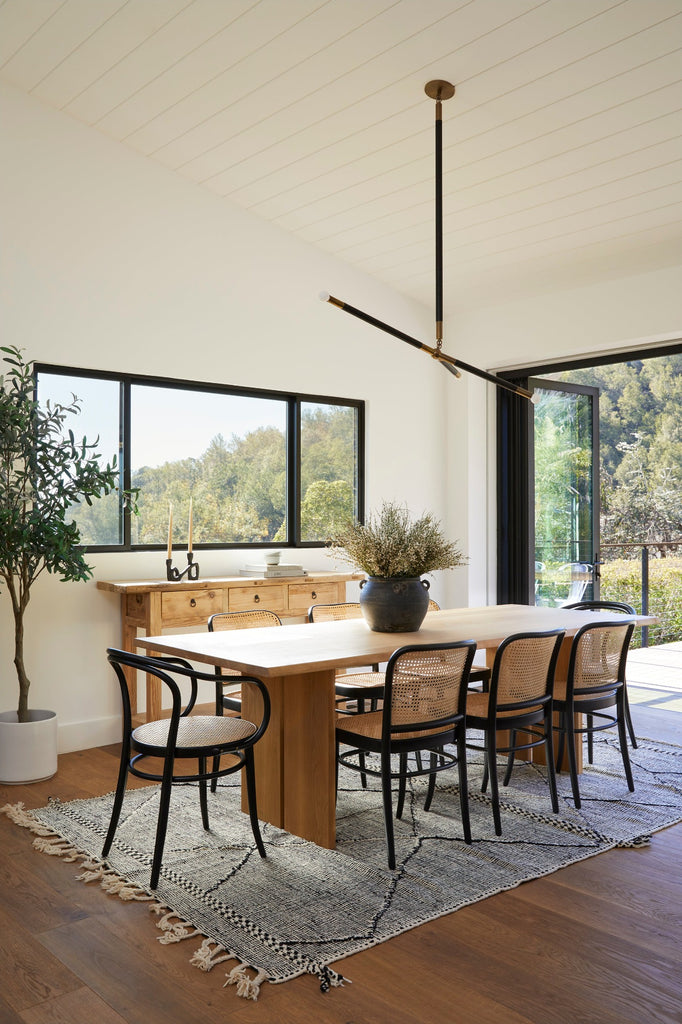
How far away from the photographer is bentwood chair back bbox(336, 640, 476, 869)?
305cm

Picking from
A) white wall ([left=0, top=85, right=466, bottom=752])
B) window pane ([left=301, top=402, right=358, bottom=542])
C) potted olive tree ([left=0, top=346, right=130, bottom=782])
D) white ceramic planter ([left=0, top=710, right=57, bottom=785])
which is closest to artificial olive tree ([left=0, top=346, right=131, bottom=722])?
potted olive tree ([left=0, top=346, right=130, bottom=782])

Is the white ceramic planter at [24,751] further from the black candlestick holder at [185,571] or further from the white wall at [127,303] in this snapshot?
the black candlestick holder at [185,571]

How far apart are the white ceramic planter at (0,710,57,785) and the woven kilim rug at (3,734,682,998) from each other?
1.31ft

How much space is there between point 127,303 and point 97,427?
28.2 inches

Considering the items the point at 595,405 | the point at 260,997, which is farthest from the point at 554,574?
the point at 260,997

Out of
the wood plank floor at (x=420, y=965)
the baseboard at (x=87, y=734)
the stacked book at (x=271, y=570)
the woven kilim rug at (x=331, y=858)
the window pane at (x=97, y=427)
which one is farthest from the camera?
the stacked book at (x=271, y=570)

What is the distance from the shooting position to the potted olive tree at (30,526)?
4.05 m

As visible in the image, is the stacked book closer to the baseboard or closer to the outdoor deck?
the baseboard

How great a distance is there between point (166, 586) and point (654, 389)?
341 inches

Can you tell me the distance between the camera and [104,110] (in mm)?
4598

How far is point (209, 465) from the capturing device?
5.47 metres

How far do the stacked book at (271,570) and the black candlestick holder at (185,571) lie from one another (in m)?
0.32

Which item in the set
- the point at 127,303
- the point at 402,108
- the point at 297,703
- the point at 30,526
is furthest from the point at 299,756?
the point at 402,108

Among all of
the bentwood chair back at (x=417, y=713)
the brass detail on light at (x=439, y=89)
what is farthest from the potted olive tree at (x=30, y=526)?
the brass detail on light at (x=439, y=89)
